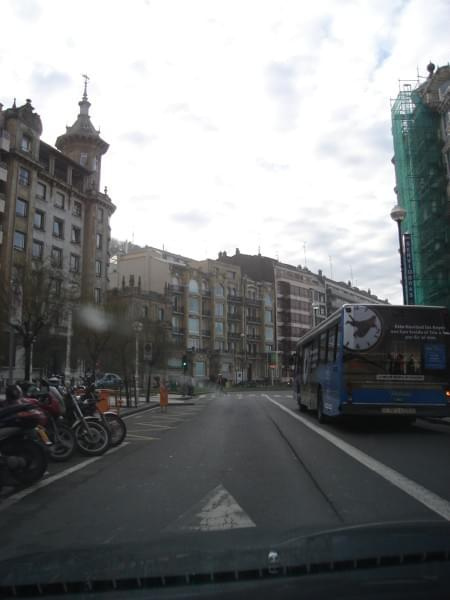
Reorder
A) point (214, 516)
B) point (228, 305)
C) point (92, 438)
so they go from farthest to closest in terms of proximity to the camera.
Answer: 1. point (228, 305)
2. point (92, 438)
3. point (214, 516)

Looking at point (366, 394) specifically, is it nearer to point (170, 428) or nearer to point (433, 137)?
point (170, 428)

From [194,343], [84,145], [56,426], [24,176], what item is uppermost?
[84,145]

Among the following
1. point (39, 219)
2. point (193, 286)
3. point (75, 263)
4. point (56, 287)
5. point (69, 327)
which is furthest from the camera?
point (193, 286)

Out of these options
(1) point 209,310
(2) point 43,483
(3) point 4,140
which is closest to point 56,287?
(2) point 43,483

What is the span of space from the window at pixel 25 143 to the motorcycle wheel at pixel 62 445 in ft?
134

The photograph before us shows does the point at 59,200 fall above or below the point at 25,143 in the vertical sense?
below

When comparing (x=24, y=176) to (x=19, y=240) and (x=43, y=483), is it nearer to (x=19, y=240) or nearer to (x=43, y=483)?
(x=19, y=240)

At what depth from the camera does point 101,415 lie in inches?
414

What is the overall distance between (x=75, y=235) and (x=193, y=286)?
28173 mm

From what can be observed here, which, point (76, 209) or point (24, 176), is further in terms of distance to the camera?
point (76, 209)

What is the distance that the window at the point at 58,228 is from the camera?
48938mm

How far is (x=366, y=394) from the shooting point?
40.4 ft

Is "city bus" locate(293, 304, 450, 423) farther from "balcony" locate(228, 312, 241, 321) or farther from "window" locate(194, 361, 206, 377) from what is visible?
"balcony" locate(228, 312, 241, 321)

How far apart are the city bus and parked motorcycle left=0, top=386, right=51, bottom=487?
7233mm
